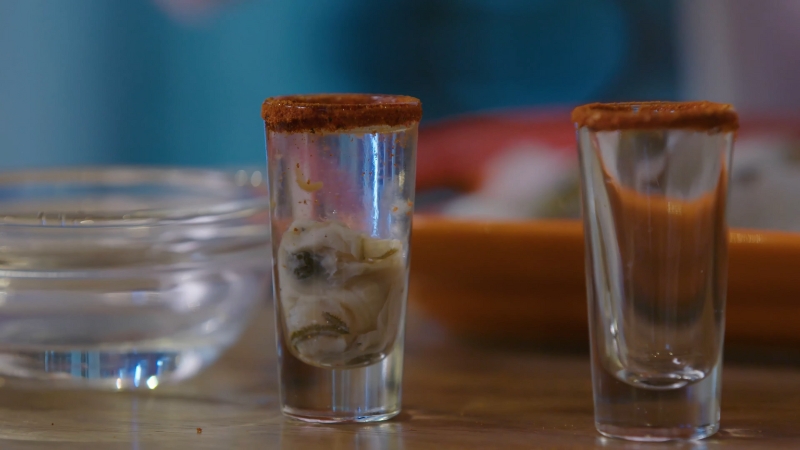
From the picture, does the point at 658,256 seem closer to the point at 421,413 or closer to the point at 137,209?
the point at 421,413

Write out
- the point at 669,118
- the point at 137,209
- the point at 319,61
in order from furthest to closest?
the point at 319,61, the point at 137,209, the point at 669,118

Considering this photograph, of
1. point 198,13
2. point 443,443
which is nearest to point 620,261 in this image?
point 443,443

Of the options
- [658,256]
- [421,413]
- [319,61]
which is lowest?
[421,413]

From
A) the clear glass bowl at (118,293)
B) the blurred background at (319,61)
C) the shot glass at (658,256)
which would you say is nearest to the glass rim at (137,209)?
the clear glass bowl at (118,293)

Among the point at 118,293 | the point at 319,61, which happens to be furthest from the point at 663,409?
the point at 319,61

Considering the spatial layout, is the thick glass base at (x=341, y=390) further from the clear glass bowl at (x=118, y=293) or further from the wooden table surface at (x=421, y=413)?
the clear glass bowl at (x=118, y=293)

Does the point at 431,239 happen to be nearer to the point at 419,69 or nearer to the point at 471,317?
the point at 471,317
